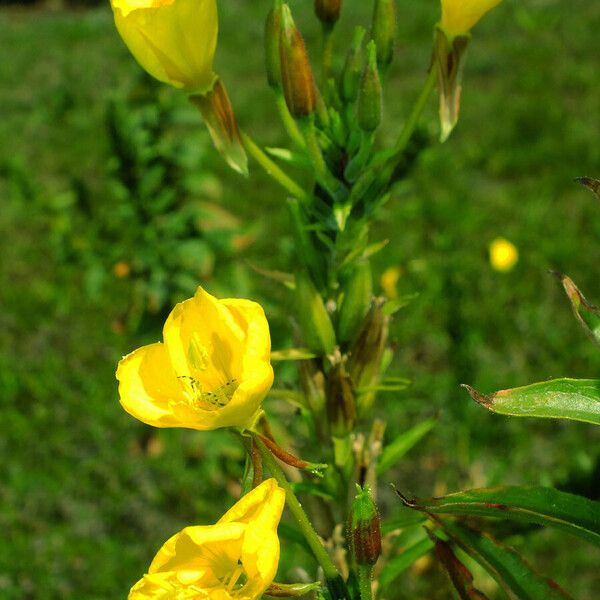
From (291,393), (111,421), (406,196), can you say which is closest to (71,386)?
(111,421)

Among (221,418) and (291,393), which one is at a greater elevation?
(221,418)

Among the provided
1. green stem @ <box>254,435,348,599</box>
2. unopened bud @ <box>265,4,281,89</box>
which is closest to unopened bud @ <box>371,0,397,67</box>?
unopened bud @ <box>265,4,281,89</box>

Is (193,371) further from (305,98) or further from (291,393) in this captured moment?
(305,98)

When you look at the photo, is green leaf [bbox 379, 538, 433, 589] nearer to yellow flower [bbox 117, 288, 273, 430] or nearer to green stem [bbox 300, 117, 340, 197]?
yellow flower [bbox 117, 288, 273, 430]

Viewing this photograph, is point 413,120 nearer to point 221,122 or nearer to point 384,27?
point 384,27

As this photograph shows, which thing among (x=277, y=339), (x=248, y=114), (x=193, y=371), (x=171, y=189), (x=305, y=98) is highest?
(x=305, y=98)

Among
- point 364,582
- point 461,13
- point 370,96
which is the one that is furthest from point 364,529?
point 461,13
